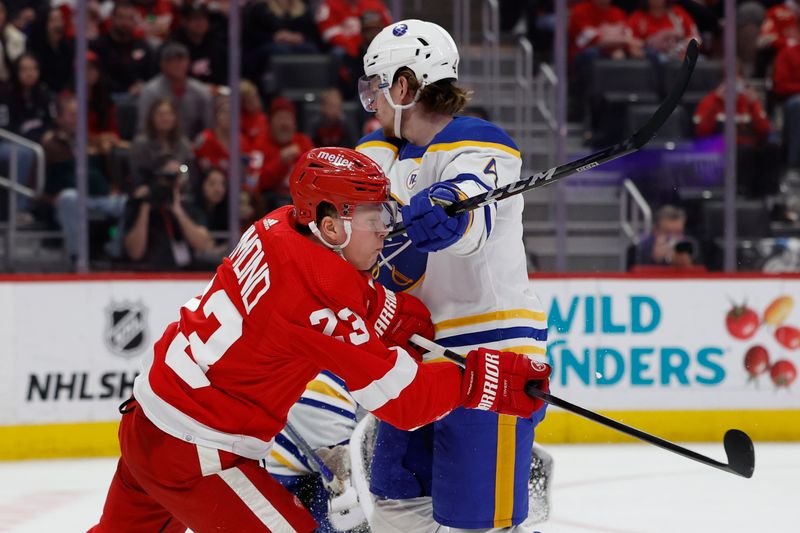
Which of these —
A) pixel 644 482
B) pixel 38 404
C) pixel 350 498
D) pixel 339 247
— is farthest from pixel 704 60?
pixel 339 247

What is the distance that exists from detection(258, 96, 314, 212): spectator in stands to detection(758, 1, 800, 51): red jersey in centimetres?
259

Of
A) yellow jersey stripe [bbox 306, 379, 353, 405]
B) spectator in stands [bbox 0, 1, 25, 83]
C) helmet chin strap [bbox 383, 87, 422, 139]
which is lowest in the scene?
yellow jersey stripe [bbox 306, 379, 353, 405]

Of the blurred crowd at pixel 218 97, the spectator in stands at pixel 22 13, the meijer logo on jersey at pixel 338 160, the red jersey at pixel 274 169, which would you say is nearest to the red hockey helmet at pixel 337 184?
the meijer logo on jersey at pixel 338 160

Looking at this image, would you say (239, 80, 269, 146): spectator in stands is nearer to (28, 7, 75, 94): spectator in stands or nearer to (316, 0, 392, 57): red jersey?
(316, 0, 392, 57): red jersey

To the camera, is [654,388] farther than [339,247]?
Yes

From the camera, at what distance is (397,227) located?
2.56 meters

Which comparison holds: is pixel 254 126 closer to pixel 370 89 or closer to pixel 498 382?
pixel 370 89

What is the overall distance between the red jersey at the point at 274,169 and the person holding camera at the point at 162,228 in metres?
0.40

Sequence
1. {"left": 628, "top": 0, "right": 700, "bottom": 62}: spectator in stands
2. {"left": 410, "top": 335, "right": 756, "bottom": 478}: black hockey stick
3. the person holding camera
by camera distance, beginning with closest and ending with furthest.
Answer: {"left": 410, "top": 335, "right": 756, "bottom": 478}: black hockey stick → the person holding camera → {"left": 628, "top": 0, "right": 700, "bottom": 62}: spectator in stands

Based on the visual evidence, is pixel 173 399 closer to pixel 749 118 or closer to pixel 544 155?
pixel 544 155

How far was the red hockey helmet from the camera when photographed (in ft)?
7.53

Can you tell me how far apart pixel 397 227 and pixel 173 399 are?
22.7 inches

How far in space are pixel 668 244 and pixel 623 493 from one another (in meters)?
1.65

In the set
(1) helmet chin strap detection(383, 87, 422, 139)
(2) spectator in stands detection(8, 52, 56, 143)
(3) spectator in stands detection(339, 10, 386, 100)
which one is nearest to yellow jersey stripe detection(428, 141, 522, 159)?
(1) helmet chin strap detection(383, 87, 422, 139)
